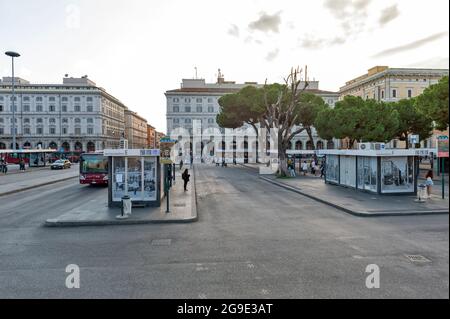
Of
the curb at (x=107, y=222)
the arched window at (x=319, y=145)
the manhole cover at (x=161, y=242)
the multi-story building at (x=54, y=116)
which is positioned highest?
the multi-story building at (x=54, y=116)

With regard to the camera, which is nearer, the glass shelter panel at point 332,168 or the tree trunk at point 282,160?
the glass shelter panel at point 332,168

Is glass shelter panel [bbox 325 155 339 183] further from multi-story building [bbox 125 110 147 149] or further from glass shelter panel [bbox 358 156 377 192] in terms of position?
multi-story building [bbox 125 110 147 149]

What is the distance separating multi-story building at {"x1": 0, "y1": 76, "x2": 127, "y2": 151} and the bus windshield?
76751mm

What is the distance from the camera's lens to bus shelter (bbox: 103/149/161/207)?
53.5 ft

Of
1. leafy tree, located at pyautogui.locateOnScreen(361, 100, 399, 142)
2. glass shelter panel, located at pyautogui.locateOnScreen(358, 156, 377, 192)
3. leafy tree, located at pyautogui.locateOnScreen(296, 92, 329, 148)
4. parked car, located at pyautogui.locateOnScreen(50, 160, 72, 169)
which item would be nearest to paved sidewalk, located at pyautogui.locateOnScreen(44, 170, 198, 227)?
glass shelter panel, located at pyautogui.locateOnScreen(358, 156, 377, 192)

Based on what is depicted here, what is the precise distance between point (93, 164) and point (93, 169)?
18.3 inches

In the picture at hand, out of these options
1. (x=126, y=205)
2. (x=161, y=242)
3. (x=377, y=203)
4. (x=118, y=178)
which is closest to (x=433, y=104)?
(x=377, y=203)

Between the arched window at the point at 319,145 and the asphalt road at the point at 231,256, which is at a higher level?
the arched window at the point at 319,145

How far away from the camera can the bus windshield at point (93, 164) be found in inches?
1051

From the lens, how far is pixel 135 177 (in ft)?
54.5

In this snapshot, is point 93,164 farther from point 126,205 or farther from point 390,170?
point 390,170

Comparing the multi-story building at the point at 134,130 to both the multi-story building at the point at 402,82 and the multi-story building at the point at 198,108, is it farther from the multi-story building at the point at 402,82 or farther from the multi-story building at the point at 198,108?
the multi-story building at the point at 402,82

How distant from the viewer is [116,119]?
118250 mm

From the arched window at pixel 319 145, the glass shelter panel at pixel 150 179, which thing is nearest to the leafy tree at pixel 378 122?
the glass shelter panel at pixel 150 179
